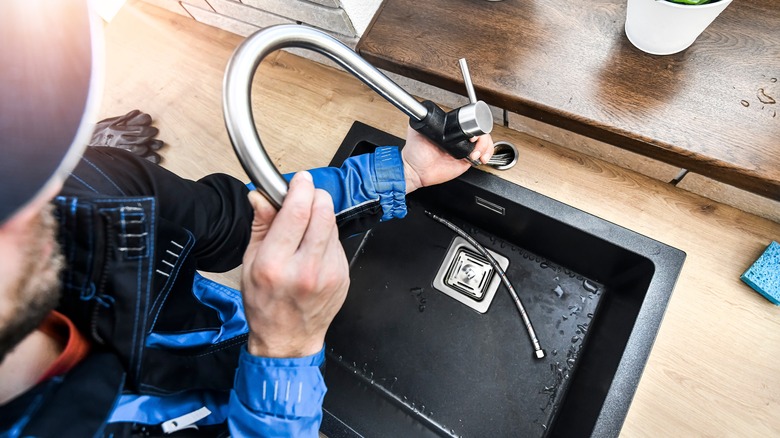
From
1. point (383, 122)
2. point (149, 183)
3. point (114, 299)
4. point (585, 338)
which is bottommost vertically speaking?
point (114, 299)

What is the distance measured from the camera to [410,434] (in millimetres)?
759

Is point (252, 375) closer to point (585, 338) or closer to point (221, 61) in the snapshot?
point (585, 338)

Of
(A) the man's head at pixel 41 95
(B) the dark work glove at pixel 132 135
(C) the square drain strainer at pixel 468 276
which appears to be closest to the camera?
(A) the man's head at pixel 41 95

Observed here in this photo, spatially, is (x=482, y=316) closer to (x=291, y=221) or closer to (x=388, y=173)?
(x=388, y=173)

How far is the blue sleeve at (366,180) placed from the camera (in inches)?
27.0

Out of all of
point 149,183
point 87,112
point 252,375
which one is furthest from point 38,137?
point 149,183

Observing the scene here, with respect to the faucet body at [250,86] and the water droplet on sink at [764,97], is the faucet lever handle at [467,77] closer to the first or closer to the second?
the faucet body at [250,86]

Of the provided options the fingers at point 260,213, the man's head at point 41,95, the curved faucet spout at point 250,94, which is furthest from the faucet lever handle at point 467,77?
the man's head at point 41,95

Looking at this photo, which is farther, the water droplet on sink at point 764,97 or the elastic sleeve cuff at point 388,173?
the elastic sleeve cuff at point 388,173

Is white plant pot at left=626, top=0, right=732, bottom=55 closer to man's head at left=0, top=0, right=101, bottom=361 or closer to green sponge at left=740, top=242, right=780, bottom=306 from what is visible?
green sponge at left=740, top=242, right=780, bottom=306

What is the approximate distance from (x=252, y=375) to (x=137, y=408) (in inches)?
9.1

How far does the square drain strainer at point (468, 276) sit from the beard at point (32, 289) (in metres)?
0.60

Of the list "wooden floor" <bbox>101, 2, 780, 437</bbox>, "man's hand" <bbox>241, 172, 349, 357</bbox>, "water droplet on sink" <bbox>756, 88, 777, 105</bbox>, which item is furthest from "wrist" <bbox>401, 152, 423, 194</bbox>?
"water droplet on sink" <bbox>756, 88, 777, 105</bbox>

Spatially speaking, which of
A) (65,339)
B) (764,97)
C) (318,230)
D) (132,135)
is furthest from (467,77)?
(132,135)
